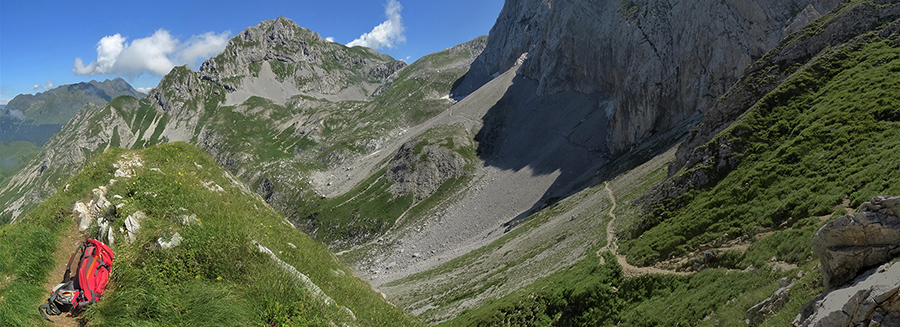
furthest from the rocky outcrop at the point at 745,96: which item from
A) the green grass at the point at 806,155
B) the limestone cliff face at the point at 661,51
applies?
the limestone cliff face at the point at 661,51

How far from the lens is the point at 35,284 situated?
30.5 feet

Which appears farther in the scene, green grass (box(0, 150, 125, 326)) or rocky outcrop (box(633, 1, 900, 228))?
rocky outcrop (box(633, 1, 900, 228))

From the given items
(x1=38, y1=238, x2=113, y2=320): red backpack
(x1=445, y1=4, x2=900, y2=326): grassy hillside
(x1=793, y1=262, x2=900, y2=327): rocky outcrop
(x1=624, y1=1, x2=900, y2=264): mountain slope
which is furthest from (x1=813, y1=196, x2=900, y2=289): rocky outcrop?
(x1=38, y1=238, x2=113, y2=320): red backpack

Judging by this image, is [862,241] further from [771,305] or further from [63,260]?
[63,260]

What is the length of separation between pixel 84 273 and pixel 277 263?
4.05 metres

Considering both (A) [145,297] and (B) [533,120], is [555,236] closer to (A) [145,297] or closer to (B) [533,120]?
(A) [145,297]

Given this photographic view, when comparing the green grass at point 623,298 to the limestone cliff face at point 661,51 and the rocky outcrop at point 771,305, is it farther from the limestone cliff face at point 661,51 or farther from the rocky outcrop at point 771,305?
the limestone cliff face at point 661,51

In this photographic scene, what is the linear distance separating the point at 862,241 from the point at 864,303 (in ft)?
10.3

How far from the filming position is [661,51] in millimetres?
95500

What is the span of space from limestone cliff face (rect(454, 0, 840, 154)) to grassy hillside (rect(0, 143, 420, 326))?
276 ft

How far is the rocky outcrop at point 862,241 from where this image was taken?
10.5 m

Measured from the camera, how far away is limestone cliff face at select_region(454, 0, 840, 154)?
75.8 metres

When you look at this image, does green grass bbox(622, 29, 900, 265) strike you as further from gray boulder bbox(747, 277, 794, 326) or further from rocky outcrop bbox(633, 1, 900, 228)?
gray boulder bbox(747, 277, 794, 326)

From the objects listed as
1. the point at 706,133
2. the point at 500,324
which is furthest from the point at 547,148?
the point at 500,324
